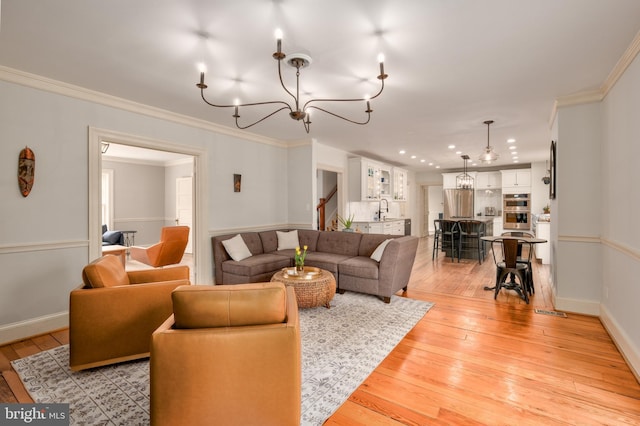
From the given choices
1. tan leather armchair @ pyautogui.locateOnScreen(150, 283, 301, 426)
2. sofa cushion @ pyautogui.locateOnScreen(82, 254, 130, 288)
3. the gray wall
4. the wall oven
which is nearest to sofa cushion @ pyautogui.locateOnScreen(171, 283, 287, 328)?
tan leather armchair @ pyautogui.locateOnScreen(150, 283, 301, 426)

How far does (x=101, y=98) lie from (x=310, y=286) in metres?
3.30

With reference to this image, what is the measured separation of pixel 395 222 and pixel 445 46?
22.0 feet

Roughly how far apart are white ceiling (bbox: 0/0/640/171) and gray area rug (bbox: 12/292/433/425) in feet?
8.56

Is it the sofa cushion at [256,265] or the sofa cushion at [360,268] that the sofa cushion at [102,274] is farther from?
the sofa cushion at [360,268]

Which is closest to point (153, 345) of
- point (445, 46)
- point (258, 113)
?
point (445, 46)

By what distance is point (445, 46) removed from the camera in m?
2.51

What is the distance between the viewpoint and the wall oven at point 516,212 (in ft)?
30.2

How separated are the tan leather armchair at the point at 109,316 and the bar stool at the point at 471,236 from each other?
20.7ft

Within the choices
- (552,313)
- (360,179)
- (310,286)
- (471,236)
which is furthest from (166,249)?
(471,236)

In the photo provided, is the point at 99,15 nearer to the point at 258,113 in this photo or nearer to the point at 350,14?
the point at 350,14

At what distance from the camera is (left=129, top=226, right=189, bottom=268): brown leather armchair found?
6145 mm

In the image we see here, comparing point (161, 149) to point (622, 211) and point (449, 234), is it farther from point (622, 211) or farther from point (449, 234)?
point (449, 234)

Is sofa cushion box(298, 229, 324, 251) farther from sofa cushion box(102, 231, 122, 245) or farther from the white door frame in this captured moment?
sofa cushion box(102, 231, 122, 245)

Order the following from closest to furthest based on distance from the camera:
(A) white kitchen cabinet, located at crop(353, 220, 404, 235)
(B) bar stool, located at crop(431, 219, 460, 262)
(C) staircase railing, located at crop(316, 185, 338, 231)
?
(B) bar stool, located at crop(431, 219, 460, 262), (A) white kitchen cabinet, located at crop(353, 220, 404, 235), (C) staircase railing, located at crop(316, 185, 338, 231)
